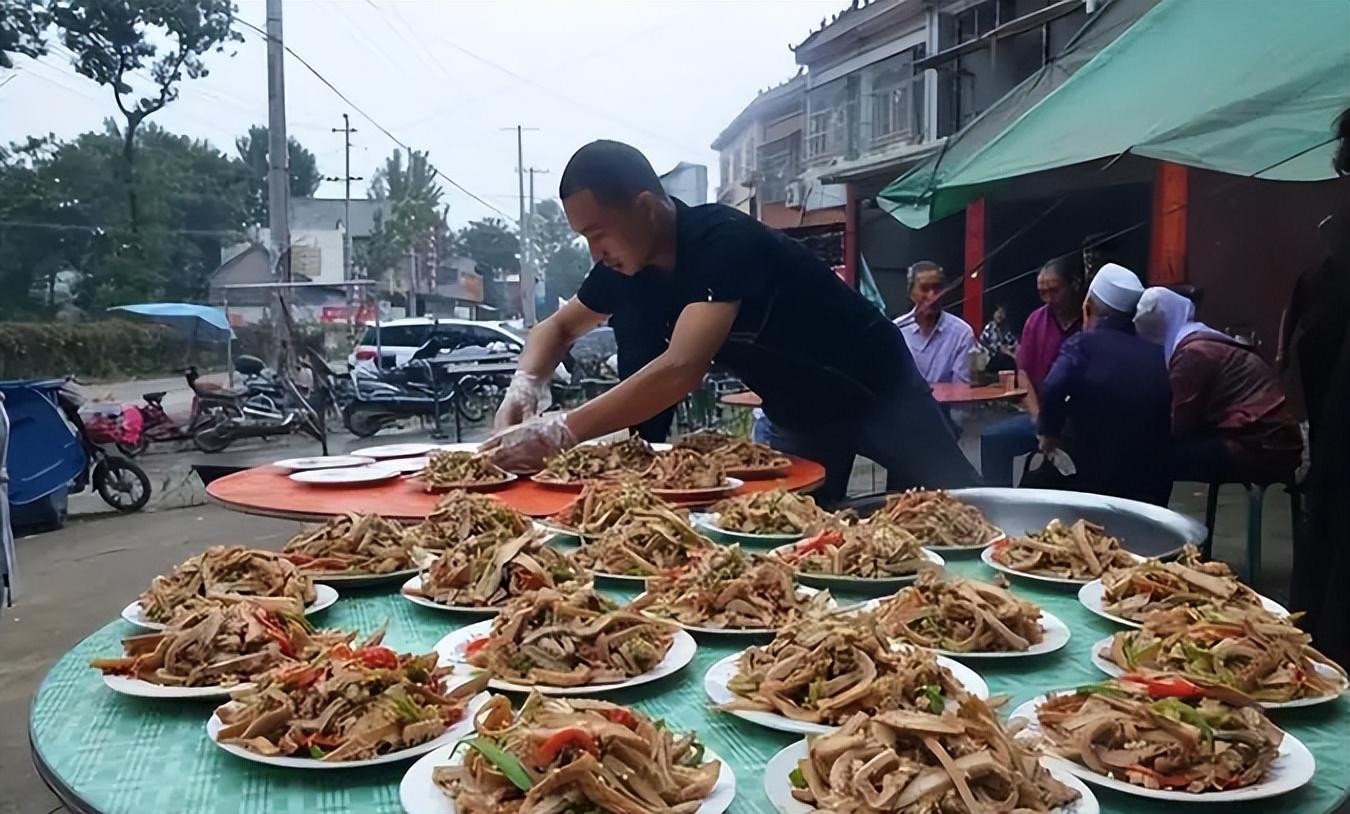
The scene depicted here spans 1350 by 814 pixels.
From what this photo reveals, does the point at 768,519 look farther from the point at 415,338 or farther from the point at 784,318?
the point at 415,338

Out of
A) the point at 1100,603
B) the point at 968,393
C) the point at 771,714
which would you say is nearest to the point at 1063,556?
the point at 1100,603

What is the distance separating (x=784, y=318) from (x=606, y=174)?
0.71 metres

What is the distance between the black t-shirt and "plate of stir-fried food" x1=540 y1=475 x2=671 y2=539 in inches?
32.6

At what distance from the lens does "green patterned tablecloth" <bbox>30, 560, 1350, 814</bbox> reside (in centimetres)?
113

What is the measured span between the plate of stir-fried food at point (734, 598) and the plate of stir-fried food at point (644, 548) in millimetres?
146

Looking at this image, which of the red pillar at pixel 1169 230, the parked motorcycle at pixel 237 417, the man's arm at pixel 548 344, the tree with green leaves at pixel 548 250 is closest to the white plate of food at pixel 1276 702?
the man's arm at pixel 548 344

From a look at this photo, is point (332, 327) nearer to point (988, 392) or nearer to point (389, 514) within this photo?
point (988, 392)

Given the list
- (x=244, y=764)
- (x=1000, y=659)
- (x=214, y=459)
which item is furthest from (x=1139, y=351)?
(x=214, y=459)

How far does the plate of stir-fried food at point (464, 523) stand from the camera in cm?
210

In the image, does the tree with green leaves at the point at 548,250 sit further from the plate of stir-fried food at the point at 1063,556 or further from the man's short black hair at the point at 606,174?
the plate of stir-fried food at the point at 1063,556

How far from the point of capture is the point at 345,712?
49.2 inches

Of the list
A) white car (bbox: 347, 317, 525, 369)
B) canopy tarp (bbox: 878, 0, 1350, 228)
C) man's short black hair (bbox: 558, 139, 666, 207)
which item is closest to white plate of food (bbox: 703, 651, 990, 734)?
man's short black hair (bbox: 558, 139, 666, 207)

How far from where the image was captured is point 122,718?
4.50 feet

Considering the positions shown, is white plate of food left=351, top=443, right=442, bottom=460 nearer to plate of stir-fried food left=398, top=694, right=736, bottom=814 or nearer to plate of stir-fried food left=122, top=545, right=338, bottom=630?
plate of stir-fried food left=122, top=545, right=338, bottom=630
